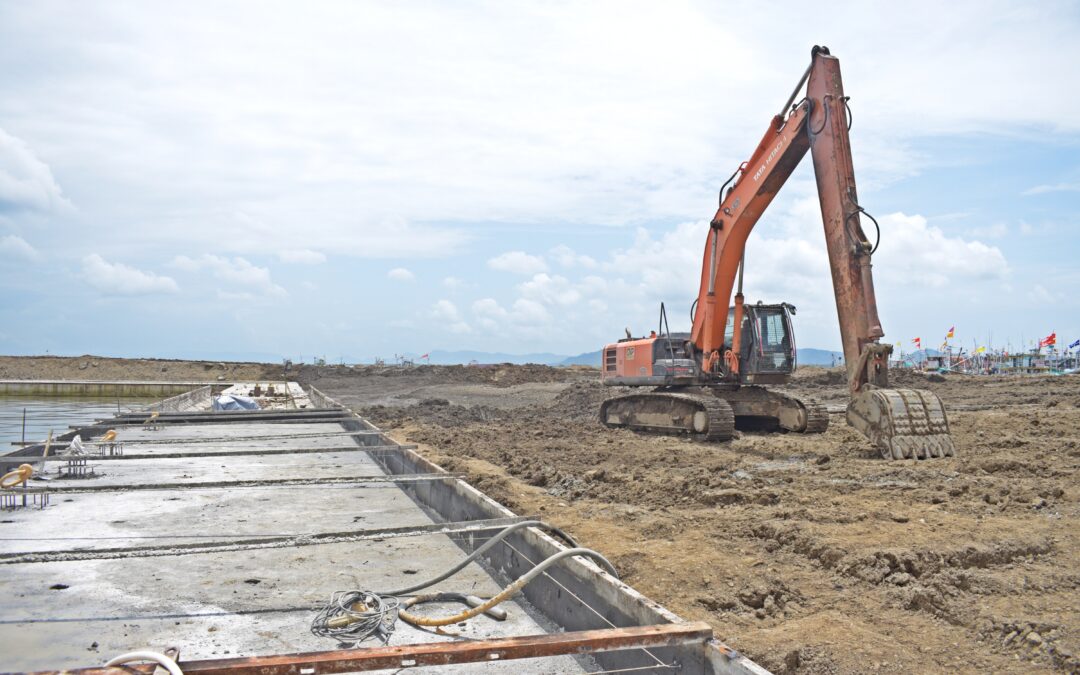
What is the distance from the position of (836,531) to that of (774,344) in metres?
8.22

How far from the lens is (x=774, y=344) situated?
14219mm

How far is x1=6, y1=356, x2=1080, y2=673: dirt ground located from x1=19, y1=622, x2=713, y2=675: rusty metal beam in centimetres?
92

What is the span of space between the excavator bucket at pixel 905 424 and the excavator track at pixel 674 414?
3192 millimetres

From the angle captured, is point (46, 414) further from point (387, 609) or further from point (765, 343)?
point (387, 609)

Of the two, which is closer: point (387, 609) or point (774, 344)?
point (387, 609)

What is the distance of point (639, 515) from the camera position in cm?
748

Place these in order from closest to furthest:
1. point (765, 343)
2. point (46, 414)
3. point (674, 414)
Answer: point (765, 343) → point (674, 414) → point (46, 414)

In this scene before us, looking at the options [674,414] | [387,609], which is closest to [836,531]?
[387,609]

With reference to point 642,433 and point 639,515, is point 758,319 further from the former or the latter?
point 639,515

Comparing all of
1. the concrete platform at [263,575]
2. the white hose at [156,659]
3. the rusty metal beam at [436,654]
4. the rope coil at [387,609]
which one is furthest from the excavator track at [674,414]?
the white hose at [156,659]

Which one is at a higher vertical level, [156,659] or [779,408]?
[779,408]

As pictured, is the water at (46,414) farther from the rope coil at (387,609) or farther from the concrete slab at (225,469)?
the rope coil at (387,609)

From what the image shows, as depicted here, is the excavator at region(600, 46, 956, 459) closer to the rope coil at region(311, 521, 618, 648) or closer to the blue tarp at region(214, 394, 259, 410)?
the rope coil at region(311, 521, 618, 648)

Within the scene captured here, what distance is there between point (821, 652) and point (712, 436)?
925 centimetres
